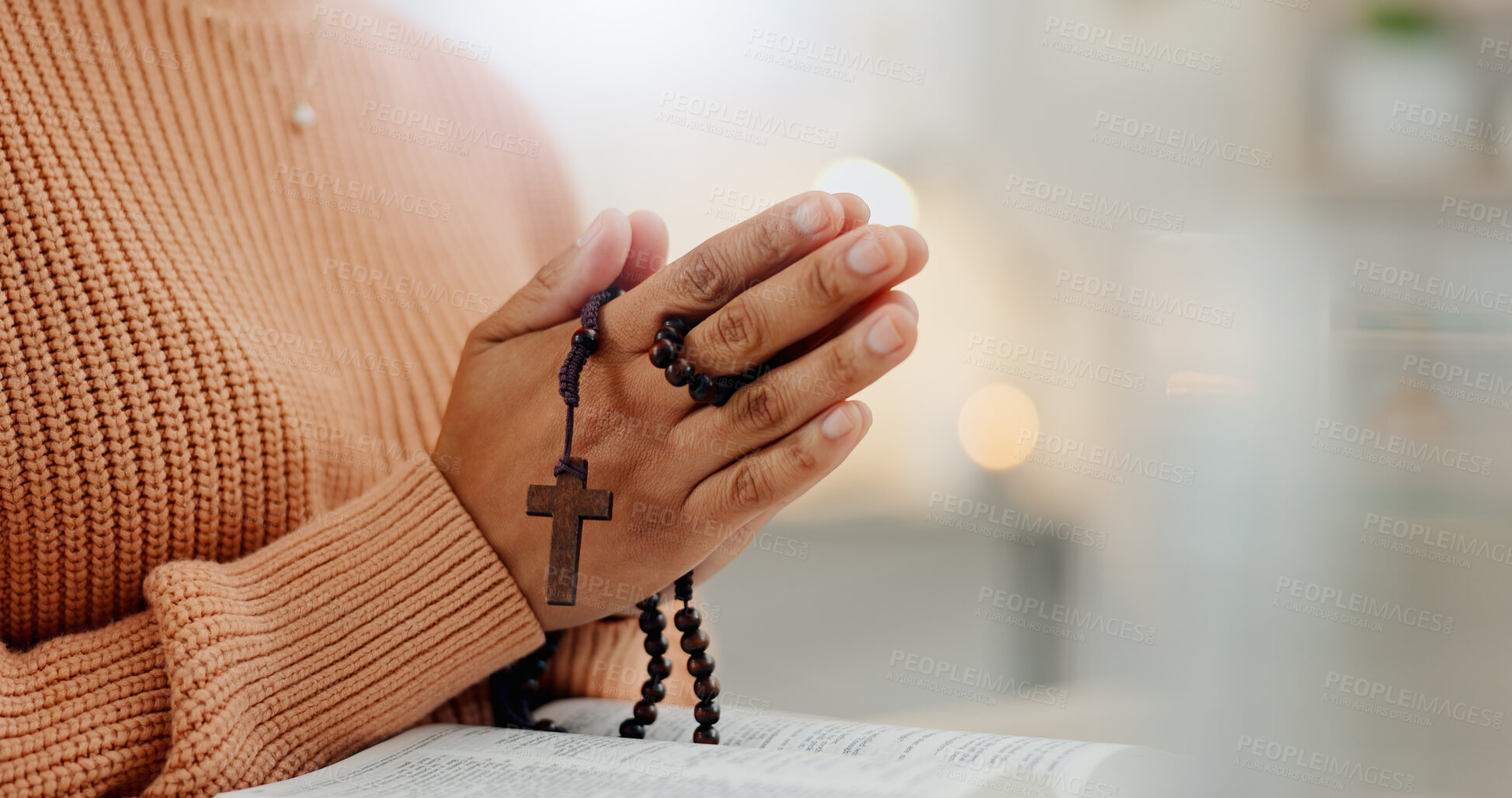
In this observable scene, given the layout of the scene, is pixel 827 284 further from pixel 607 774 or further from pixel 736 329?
pixel 607 774

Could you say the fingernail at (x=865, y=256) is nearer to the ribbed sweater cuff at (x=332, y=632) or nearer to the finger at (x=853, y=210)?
the finger at (x=853, y=210)

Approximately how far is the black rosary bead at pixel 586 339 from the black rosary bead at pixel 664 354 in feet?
0.14

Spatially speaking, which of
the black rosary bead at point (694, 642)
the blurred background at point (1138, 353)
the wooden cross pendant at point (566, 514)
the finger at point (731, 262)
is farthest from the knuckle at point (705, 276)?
the blurred background at point (1138, 353)

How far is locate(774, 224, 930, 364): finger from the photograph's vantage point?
420 mm

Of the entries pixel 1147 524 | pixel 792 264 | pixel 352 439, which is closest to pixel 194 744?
pixel 352 439

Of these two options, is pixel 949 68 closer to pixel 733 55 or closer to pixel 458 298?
pixel 733 55

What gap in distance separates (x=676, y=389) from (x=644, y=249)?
113mm

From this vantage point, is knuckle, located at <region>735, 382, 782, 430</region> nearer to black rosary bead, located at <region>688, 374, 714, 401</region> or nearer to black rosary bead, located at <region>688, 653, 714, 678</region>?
black rosary bead, located at <region>688, 374, 714, 401</region>

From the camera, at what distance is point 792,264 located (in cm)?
43

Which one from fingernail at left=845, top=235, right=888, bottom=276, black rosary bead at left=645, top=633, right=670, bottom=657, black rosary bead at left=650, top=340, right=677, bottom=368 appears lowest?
black rosary bead at left=645, top=633, right=670, bottom=657

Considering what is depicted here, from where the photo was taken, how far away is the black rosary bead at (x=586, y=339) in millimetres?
479

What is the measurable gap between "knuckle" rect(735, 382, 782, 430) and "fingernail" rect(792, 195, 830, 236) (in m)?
0.08

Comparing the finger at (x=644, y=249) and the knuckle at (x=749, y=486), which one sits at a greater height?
the finger at (x=644, y=249)

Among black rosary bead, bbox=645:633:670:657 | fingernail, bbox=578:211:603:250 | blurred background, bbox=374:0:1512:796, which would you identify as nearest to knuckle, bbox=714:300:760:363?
fingernail, bbox=578:211:603:250
